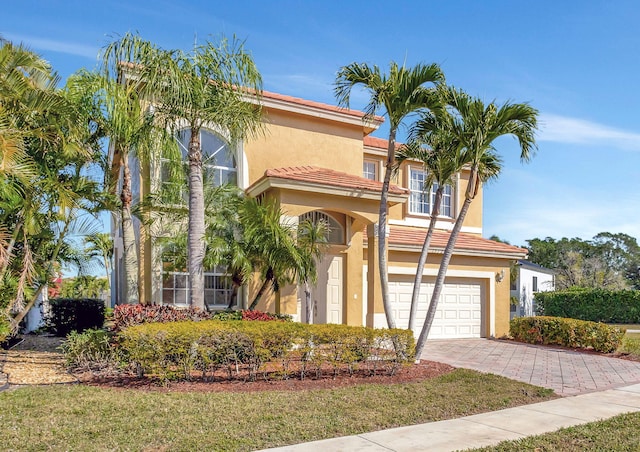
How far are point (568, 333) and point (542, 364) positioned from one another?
4450 millimetres

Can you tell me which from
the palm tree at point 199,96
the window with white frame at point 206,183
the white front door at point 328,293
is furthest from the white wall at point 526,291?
the palm tree at point 199,96

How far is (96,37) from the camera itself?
36.0 ft

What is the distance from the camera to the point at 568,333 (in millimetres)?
16484

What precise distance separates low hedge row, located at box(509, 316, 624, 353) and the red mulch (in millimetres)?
8003

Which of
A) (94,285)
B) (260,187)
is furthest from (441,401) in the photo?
(94,285)

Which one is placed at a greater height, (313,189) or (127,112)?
(127,112)

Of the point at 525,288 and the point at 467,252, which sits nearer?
the point at 467,252

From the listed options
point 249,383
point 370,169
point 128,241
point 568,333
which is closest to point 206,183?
point 128,241

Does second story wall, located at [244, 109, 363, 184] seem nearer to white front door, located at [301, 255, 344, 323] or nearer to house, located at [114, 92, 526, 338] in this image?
house, located at [114, 92, 526, 338]

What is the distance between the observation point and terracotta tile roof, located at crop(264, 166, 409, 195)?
547 inches

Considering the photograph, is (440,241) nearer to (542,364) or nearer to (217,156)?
(542,364)

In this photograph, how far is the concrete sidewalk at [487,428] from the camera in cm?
608

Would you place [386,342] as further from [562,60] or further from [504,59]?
[562,60]

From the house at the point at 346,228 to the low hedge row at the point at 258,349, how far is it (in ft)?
12.7
